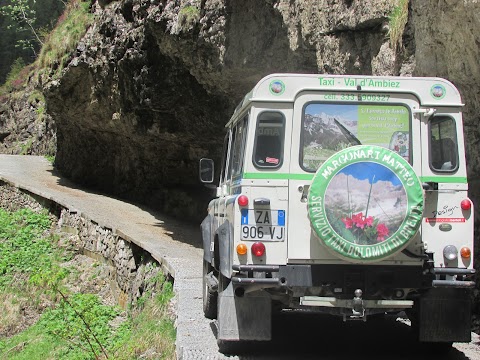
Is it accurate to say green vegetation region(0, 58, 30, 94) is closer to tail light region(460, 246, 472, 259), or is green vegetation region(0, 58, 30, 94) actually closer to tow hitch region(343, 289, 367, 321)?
tow hitch region(343, 289, 367, 321)

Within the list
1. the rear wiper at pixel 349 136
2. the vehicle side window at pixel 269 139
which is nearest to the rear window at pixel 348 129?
the rear wiper at pixel 349 136

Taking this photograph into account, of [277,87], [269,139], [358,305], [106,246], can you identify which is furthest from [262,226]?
[106,246]

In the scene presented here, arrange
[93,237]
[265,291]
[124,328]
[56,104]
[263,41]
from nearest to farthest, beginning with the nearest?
[265,291], [124,328], [263,41], [93,237], [56,104]

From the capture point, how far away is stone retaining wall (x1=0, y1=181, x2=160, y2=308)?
41.9 feet

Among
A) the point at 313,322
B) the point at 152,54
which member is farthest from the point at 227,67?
the point at 313,322

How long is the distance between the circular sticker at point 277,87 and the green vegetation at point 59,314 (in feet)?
9.91

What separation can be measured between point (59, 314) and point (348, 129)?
26.0 ft

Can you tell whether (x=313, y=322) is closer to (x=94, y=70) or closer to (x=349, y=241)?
(x=349, y=241)

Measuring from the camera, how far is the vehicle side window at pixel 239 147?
6395 mm

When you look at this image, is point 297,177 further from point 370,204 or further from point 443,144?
point 443,144

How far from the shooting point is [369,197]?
5422mm

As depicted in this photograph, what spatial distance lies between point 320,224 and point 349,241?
28cm

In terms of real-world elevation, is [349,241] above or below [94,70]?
below

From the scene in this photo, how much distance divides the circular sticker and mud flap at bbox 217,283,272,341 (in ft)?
6.08
